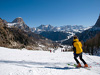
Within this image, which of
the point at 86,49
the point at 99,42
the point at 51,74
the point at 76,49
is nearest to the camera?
the point at 51,74

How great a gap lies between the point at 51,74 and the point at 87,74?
94.0 inches

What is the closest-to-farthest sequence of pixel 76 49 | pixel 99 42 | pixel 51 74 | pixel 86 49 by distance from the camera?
pixel 51 74
pixel 76 49
pixel 99 42
pixel 86 49

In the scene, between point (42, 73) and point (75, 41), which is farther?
point (75, 41)

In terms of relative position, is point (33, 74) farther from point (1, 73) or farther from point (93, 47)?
point (93, 47)

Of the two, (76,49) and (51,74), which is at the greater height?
(76,49)

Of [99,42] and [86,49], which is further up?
[99,42]

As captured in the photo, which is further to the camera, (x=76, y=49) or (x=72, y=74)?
(x=76, y=49)

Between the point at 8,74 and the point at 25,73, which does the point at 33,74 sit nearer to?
the point at 25,73

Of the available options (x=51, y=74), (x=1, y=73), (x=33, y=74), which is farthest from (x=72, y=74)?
(x=1, y=73)

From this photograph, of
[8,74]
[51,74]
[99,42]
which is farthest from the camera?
[99,42]

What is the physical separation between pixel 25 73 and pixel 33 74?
50cm

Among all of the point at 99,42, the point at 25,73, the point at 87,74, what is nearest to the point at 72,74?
the point at 87,74

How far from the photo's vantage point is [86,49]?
3083 inches

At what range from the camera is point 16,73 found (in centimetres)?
488
